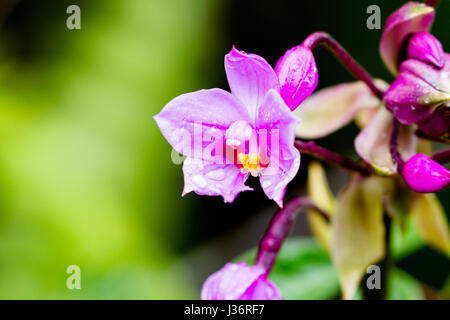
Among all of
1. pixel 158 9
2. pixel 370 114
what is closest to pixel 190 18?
pixel 158 9

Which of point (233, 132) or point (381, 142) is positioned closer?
point (233, 132)

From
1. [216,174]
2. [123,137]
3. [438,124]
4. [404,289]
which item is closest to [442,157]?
[438,124]

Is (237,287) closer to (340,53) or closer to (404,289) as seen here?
(340,53)

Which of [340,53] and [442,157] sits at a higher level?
[340,53]

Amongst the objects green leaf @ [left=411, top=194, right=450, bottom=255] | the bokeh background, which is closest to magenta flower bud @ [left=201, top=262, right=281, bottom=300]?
green leaf @ [left=411, top=194, right=450, bottom=255]

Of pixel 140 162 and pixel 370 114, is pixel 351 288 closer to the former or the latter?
pixel 370 114

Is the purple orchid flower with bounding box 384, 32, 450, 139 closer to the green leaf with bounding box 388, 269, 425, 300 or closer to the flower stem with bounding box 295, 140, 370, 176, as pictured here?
the flower stem with bounding box 295, 140, 370, 176

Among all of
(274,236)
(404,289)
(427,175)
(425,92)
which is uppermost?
(425,92)
